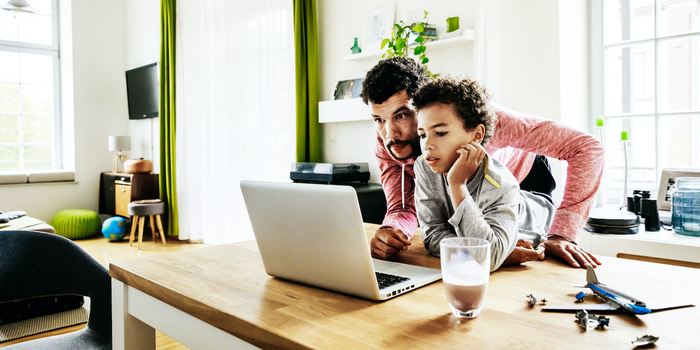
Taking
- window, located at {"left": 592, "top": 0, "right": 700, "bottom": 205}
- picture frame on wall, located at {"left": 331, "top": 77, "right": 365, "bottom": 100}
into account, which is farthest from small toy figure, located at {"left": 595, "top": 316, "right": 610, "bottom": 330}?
picture frame on wall, located at {"left": 331, "top": 77, "right": 365, "bottom": 100}

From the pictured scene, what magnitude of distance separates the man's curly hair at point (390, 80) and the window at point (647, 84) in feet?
6.22

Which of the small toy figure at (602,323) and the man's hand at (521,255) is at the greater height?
the man's hand at (521,255)

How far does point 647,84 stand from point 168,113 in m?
4.28

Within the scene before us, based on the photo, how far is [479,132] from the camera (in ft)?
3.31

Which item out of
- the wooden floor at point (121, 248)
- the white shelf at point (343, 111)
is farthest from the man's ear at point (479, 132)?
the wooden floor at point (121, 248)

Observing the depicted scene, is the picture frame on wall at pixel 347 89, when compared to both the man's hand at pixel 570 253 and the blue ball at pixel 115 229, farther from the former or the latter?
the blue ball at pixel 115 229

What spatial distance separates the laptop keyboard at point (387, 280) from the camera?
2.80 ft

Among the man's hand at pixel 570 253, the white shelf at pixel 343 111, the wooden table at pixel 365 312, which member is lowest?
the wooden table at pixel 365 312

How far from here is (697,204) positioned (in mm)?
1910

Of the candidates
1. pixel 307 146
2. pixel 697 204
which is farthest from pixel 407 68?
pixel 307 146

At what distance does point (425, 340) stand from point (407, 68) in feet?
2.47

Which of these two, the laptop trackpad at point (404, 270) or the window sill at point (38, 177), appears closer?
the laptop trackpad at point (404, 270)

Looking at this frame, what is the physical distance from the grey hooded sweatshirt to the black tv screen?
493 cm

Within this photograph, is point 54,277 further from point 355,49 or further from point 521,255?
point 355,49
